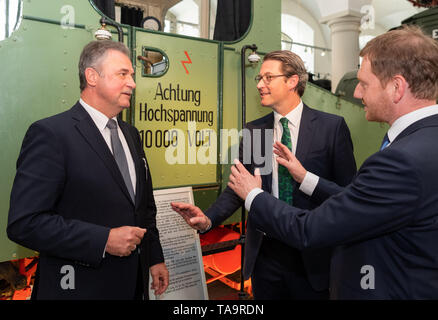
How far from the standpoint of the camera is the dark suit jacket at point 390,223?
112 cm

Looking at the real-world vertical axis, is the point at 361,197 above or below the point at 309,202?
above

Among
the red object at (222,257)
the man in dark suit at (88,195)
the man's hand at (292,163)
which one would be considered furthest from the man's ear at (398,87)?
the red object at (222,257)

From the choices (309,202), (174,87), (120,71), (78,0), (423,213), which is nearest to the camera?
(423,213)

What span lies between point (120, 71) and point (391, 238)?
1418 millimetres

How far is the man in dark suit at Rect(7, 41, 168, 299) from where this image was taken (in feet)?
4.44

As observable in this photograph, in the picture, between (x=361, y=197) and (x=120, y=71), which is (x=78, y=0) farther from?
(x=361, y=197)

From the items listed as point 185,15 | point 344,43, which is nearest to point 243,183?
point 344,43

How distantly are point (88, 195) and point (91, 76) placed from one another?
0.61 metres

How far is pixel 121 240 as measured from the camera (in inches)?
55.1

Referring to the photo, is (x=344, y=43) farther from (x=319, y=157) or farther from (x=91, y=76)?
(x=91, y=76)

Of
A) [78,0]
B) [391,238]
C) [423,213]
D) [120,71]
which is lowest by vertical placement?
[391,238]

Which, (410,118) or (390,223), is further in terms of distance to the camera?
(410,118)


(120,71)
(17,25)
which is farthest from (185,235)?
(17,25)
